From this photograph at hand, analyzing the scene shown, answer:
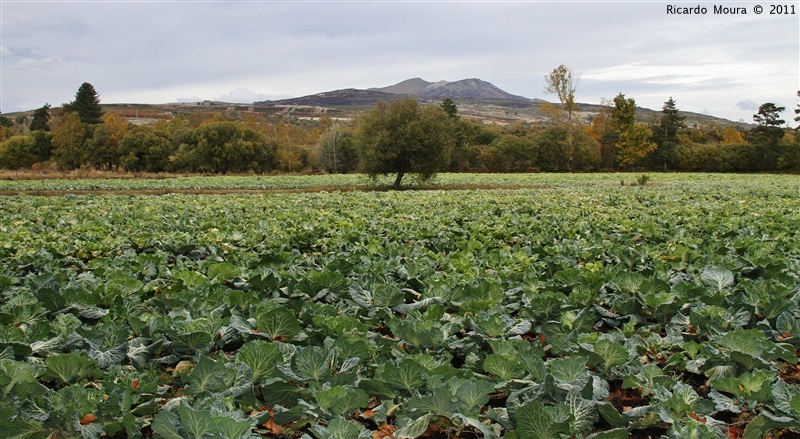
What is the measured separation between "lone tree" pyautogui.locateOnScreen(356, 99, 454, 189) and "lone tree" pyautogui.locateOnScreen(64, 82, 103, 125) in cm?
7571

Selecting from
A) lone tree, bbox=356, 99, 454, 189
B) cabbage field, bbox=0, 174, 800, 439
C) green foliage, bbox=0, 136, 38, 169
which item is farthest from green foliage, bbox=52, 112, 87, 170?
cabbage field, bbox=0, 174, 800, 439

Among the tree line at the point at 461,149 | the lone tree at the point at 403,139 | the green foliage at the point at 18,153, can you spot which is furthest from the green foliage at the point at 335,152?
the green foliage at the point at 18,153

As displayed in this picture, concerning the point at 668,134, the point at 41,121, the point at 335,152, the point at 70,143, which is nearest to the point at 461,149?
the point at 335,152

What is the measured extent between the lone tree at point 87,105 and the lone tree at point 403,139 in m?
75.7

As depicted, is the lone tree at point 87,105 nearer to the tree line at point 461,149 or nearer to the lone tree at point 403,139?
the tree line at point 461,149

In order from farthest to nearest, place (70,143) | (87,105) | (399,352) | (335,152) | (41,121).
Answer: (41,121)
(87,105)
(70,143)
(335,152)
(399,352)

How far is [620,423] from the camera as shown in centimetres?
246

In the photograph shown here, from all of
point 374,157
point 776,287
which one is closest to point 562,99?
point 374,157

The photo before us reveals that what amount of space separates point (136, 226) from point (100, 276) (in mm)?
4873

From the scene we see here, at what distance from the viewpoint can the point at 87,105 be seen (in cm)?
9406

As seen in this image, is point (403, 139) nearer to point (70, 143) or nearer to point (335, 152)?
point (335, 152)

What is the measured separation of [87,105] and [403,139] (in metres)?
81.0

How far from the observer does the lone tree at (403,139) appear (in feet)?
127

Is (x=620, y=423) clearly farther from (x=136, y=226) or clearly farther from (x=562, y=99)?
(x=562, y=99)
